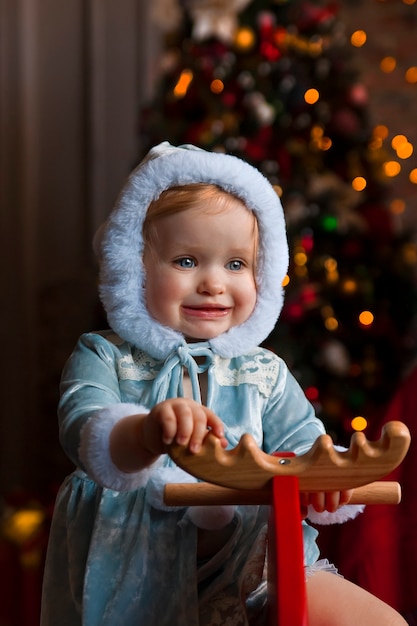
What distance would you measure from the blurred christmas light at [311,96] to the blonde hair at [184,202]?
1.94 meters

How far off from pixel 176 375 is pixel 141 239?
0.61 ft

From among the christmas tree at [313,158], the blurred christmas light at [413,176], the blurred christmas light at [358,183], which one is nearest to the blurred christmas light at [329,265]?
the christmas tree at [313,158]

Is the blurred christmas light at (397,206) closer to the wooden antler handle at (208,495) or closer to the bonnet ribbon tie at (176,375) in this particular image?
the bonnet ribbon tie at (176,375)

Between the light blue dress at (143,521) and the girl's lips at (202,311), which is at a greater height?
the girl's lips at (202,311)

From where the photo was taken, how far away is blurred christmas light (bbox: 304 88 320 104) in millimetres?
Result: 3000

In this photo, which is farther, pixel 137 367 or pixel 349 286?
pixel 349 286

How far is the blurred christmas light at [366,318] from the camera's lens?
302cm

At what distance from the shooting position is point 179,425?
0.90 metres

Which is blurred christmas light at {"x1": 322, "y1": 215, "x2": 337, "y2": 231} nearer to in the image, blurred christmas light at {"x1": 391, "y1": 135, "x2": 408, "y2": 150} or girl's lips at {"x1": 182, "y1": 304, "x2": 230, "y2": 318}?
blurred christmas light at {"x1": 391, "y1": 135, "x2": 408, "y2": 150}

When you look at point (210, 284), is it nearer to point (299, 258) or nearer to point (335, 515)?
point (335, 515)

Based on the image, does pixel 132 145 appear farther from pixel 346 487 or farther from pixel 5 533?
pixel 346 487

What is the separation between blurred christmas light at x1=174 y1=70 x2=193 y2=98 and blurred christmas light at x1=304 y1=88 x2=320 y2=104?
1.32ft

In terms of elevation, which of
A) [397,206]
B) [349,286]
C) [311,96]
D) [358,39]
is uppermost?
[358,39]

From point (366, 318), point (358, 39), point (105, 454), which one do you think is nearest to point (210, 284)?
point (105, 454)
